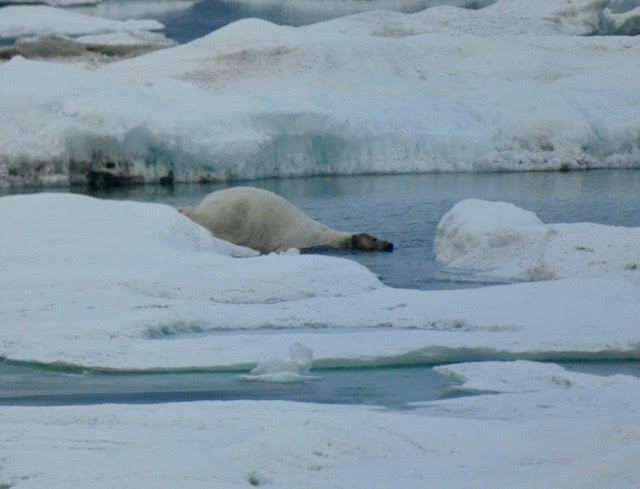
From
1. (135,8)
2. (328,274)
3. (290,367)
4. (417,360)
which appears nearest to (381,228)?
(328,274)

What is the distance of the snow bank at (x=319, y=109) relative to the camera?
16.5 metres

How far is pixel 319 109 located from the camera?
1770 cm

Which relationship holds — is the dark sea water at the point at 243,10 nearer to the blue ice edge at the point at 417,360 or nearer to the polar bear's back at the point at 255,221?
the polar bear's back at the point at 255,221

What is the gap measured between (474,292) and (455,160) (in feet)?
34.6

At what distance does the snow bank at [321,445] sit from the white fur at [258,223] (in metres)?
6.42

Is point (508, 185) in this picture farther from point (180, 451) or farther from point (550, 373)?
point (180, 451)

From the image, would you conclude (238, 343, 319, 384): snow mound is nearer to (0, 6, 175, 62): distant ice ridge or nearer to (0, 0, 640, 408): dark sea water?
(0, 0, 640, 408): dark sea water

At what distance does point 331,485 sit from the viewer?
13.3ft

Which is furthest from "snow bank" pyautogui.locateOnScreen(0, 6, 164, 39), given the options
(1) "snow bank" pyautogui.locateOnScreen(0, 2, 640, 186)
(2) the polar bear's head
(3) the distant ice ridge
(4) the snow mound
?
(4) the snow mound

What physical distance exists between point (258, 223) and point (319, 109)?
6.28 meters

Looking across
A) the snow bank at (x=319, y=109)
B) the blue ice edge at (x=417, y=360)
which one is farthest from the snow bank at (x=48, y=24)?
the blue ice edge at (x=417, y=360)

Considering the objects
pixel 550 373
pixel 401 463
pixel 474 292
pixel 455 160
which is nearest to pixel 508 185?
pixel 455 160

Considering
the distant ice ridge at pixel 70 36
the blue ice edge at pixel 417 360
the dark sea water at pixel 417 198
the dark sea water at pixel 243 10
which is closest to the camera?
the blue ice edge at pixel 417 360

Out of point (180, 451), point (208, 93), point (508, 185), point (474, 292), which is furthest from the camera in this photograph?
point (208, 93)
